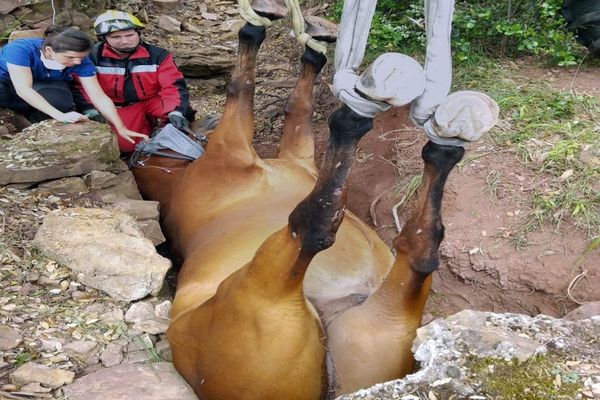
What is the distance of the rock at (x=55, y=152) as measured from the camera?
323cm

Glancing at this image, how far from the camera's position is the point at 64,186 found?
10.8 ft

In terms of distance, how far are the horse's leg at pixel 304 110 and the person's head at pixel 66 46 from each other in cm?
117

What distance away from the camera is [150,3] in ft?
21.4

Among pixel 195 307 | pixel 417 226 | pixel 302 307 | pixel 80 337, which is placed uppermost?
pixel 417 226

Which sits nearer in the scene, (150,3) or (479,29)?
(479,29)

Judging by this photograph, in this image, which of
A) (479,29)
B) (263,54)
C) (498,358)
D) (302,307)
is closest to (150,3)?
(263,54)

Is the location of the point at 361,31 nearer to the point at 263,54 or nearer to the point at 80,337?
the point at 80,337

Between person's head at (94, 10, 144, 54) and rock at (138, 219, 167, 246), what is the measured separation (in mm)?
1319

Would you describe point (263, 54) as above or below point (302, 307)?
below

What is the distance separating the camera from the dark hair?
3.58m

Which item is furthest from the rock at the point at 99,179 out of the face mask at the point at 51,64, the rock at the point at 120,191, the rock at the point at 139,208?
the face mask at the point at 51,64

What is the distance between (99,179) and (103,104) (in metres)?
0.65

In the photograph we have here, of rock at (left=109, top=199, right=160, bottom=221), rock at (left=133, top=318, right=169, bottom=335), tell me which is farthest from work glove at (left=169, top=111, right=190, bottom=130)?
rock at (left=133, top=318, right=169, bottom=335)

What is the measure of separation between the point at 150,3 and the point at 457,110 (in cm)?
535
